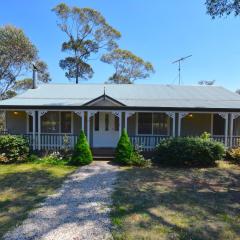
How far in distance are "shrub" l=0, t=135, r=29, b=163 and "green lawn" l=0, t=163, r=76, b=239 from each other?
71 centimetres

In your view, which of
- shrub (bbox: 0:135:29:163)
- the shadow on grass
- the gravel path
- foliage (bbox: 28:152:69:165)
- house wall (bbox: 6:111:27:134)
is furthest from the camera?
house wall (bbox: 6:111:27:134)

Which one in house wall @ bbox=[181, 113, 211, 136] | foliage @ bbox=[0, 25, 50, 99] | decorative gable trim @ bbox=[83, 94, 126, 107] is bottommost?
house wall @ bbox=[181, 113, 211, 136]

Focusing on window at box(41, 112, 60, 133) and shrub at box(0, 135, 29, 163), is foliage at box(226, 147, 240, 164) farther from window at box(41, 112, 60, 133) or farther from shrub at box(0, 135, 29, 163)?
shrub at box(0, 135, 29, 163)

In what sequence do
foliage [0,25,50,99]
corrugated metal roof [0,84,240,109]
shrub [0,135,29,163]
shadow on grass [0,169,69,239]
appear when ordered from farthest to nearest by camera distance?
foliage [0,25,50,99]
corrugated metal roof [0,84,240,109]
shrub [0,135,29,163]
shadow on grass [0,169,69,239]

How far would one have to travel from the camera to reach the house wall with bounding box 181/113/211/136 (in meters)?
17.2

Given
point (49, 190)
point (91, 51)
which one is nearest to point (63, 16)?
point (91, 51)

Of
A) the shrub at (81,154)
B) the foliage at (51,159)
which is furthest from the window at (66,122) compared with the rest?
the shrub at (81,154)

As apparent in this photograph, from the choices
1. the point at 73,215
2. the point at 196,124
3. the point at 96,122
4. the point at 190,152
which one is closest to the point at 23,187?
the point at 73,215

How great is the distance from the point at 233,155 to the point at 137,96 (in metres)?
6.54

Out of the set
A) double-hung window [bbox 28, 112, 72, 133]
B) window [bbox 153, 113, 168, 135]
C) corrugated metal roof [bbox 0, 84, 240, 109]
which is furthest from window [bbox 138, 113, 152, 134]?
double-hung window [bbox 28, 112, 72, 133]

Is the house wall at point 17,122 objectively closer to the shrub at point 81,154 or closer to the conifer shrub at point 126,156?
the shrub at point 81,154

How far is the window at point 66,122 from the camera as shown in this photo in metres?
17.1

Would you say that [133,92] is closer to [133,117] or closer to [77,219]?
[133,117]

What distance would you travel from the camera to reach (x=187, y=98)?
17922 millimetres
